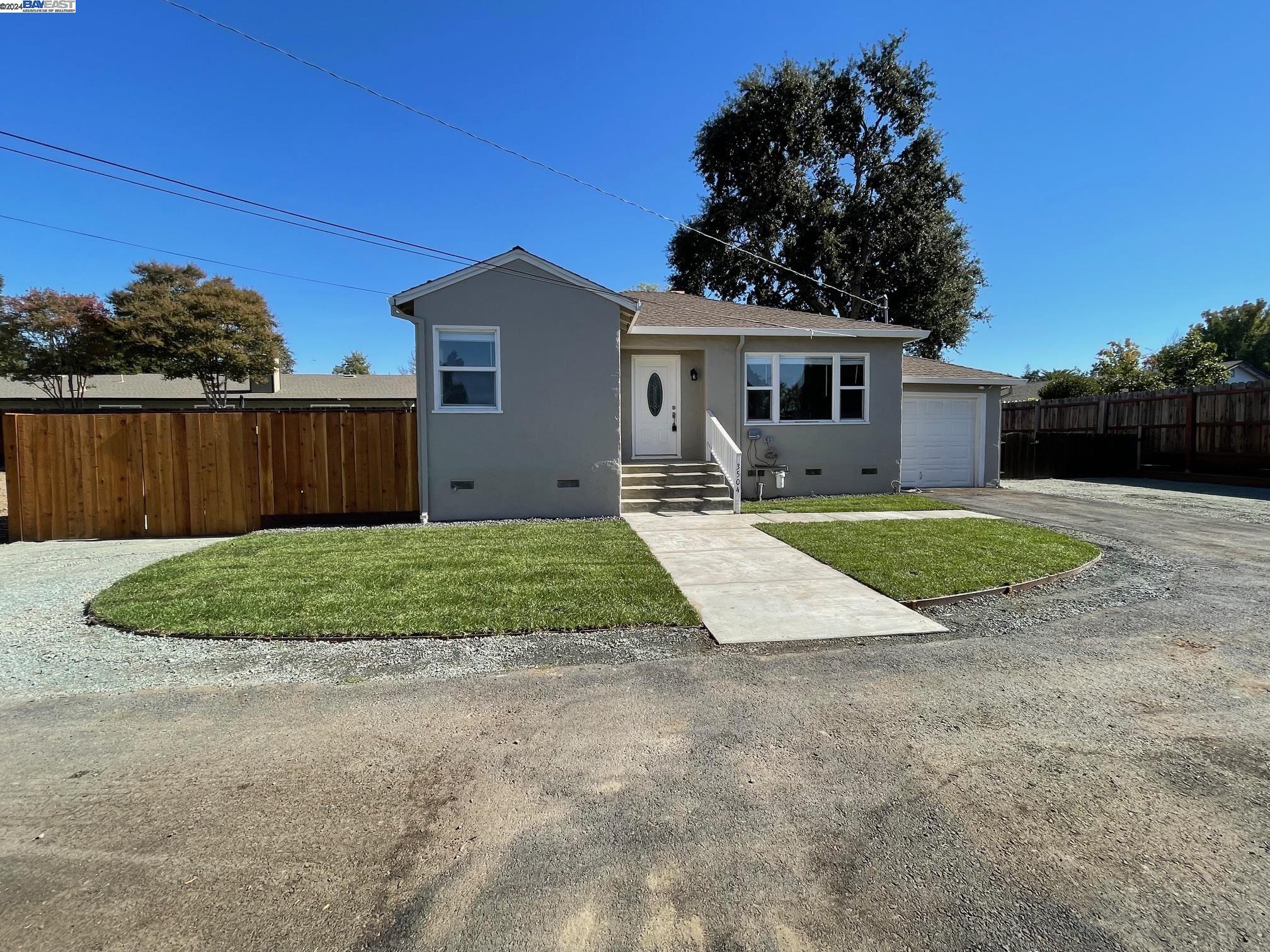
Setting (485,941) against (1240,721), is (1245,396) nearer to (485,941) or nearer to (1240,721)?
(1240,721)

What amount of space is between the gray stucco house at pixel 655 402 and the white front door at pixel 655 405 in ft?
0.09

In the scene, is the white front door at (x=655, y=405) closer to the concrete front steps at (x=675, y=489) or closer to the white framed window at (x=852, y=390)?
the concrete front steps at (x=675, y=489)

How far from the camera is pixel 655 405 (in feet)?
40.2

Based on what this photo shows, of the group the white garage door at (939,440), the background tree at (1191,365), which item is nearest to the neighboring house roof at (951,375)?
the white garage door at (939,440)

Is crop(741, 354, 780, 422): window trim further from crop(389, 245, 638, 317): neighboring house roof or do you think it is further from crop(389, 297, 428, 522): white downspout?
crop(389, 297, 428, 522): white downspout

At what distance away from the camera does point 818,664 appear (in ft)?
13.2

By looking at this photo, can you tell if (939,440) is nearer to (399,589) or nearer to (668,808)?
(399,589)

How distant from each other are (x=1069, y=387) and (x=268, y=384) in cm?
3642

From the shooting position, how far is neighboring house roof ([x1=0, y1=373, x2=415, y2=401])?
2808 cm

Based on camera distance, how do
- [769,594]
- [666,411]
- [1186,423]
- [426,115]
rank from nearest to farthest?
[769,594] → [426,115] → [666,411] → [1186,423]

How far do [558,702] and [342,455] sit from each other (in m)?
7.40

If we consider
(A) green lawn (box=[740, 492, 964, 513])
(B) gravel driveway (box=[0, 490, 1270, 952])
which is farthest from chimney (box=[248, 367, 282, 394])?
(B) gravel driveway (box=[0, 490, 1270, 952])

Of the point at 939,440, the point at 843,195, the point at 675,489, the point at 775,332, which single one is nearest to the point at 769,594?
the point at 675,489

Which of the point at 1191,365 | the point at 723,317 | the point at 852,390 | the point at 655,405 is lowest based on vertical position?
the point at 655,405
